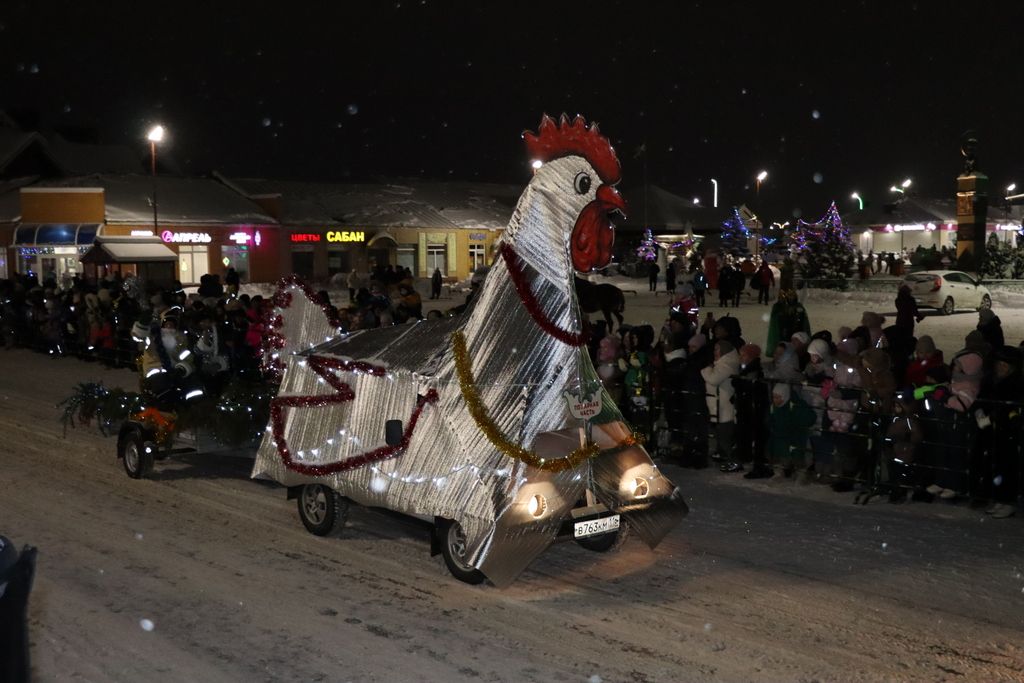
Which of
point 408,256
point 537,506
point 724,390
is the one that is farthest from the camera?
point 408,256

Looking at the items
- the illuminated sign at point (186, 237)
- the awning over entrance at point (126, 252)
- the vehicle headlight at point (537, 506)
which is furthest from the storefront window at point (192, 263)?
the vehicle headlight at point (537, 506)

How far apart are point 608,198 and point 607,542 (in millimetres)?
2908

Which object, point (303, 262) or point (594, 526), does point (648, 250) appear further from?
point (594, 526)

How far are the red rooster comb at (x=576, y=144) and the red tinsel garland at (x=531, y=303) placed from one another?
2.53 ft

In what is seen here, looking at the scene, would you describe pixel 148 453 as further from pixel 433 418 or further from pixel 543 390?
pixel 543 390

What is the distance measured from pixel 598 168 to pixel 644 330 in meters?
5.70

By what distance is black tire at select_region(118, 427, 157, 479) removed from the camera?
11.1 meters

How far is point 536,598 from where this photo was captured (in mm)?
7246

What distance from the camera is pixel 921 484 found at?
9539 millimetres

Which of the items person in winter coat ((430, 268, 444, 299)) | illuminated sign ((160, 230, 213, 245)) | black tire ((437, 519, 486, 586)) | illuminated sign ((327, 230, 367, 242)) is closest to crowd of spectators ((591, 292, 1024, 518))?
black tire ((437, 519, 486, 586))

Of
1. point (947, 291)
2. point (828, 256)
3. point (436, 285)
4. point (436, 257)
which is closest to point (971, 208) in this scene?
point (828, 256)

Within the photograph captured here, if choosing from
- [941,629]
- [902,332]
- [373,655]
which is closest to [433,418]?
[373,655]

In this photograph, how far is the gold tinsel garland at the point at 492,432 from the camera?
23.3 ft

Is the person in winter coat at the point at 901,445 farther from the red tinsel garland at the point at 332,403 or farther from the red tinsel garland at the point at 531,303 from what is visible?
the red tinsel garland at the point at 332,403
